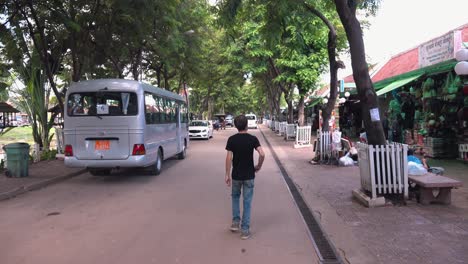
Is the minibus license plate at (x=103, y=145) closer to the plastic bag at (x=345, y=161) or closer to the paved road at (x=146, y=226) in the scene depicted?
the paved road at (x=146, y=226)

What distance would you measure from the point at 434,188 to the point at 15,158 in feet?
33.5

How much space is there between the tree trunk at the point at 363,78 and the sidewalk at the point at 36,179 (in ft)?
25.6

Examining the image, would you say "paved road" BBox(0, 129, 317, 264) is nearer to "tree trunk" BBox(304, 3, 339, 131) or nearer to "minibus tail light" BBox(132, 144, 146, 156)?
"minibus tail light" BBox(132, 144, 146, 156)

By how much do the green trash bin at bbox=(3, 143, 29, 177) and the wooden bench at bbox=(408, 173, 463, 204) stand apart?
32.1ft

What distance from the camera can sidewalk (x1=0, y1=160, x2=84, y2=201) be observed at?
367 inches

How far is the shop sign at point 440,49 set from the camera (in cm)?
1238

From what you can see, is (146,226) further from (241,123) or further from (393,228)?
(393,228)

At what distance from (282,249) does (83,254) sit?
8.26 feet

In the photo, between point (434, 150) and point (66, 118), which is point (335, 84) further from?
point (66, 118)

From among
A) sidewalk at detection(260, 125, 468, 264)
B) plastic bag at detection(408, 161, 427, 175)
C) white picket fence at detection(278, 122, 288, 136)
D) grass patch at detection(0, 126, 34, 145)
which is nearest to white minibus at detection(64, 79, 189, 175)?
sidewalk at detection(260, 125, 468, 264)

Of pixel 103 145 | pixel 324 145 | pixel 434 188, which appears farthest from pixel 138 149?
pixel 434 188

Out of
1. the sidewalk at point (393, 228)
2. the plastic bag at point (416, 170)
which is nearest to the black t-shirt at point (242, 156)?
the sidewalk at point (393, 228)

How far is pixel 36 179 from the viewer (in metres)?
10.8

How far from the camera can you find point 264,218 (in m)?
6.83
